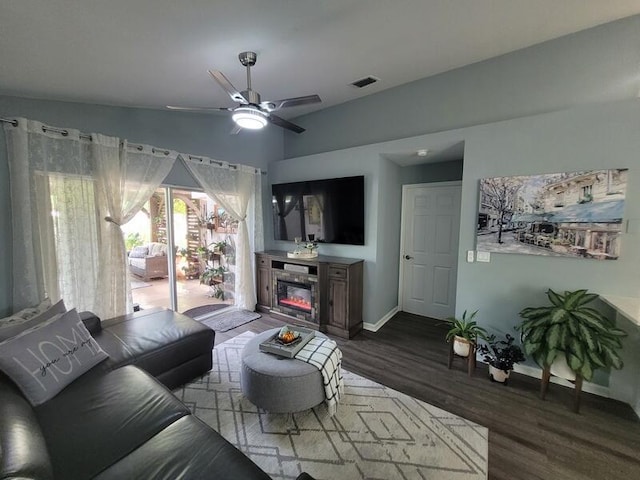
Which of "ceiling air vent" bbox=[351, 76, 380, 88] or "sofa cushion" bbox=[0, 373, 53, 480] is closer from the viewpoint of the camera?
"sofa cushion" bbox=[0, 373, 53, 480]

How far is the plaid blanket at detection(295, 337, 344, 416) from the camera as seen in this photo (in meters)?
1.99

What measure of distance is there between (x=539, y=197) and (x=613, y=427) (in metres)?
1.93

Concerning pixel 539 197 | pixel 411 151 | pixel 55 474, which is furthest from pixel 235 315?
pixel 539 197

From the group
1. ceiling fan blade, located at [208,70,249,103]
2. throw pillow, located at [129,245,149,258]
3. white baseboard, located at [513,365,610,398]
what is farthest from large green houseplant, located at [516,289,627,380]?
throw pillow, located at [129,245,149,258]

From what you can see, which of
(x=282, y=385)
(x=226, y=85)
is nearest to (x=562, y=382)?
(x=282, y=385)

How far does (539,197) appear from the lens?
249 cm

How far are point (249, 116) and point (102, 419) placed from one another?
2291mm

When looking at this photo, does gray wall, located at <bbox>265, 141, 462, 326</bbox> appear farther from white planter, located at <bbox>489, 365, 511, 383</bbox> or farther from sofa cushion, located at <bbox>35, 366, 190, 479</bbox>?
sofa cushion, located at <bbox>35, 366, 190, 479</bbox>

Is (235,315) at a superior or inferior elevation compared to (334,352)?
inferior

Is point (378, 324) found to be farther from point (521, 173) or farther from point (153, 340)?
point (153, 340)

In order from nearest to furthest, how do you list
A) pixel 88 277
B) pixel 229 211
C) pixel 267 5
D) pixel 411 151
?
pixel 267 5 → pixel 88 277 → pixel 411 151 → pixel 229 211

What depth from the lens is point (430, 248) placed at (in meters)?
4.10

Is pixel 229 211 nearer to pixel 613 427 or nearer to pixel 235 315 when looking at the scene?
pixel 235 315

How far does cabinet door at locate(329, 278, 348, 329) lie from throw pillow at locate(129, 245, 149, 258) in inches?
102
